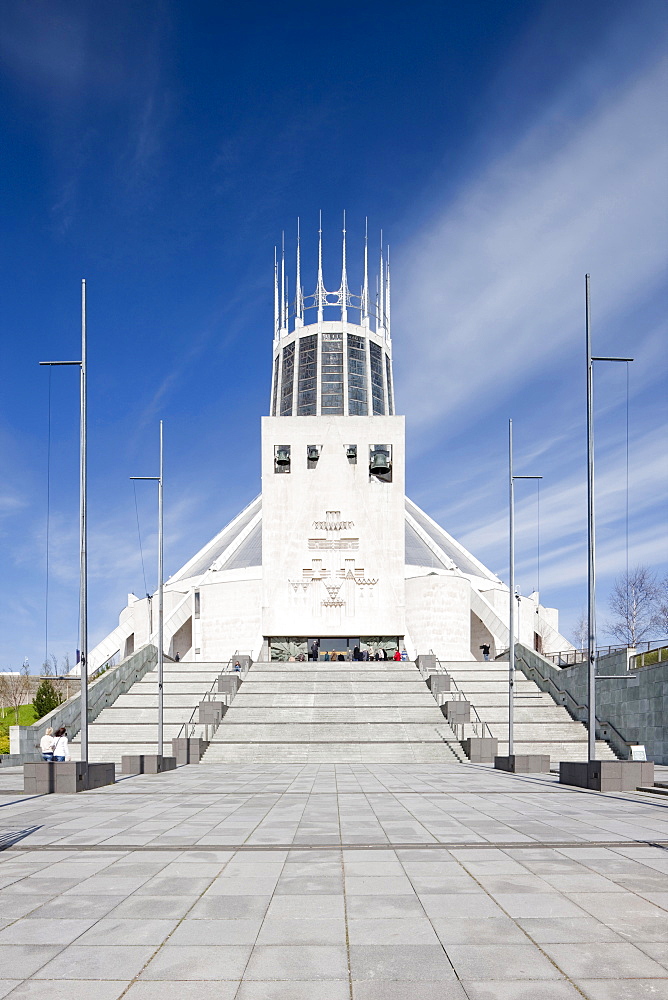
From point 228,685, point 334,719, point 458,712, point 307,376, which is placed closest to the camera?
point 458,712

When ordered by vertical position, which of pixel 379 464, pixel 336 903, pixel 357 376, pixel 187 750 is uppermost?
pixel 357 376

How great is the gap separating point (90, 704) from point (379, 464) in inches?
788

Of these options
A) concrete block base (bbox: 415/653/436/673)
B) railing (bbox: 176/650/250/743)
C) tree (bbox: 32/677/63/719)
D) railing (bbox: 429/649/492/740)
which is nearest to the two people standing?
railing (bbox: 176/650/250/743)

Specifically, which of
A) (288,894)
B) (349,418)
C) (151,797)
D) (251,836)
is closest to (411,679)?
(349,418)

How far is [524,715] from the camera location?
2844 cm

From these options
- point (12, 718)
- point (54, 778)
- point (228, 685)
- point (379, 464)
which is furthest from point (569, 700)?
point (12, 718)

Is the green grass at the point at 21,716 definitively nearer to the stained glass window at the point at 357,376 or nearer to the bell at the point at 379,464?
the bell at the point at 379,464

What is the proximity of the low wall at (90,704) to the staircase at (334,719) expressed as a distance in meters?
4.84

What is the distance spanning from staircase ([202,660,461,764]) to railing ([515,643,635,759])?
15.6ft

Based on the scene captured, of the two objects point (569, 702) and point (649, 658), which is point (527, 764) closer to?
point (649, 658)

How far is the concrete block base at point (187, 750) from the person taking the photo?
23531mm

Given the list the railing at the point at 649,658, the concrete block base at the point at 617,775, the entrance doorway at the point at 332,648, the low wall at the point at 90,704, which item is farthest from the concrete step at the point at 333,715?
the concrete block base at the point at 617,775

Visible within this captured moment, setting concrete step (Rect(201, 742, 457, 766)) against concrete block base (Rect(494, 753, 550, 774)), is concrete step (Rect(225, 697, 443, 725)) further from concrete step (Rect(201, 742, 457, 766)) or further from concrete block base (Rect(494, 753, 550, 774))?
concrete block base (Rect(494, 753, 550, 774))

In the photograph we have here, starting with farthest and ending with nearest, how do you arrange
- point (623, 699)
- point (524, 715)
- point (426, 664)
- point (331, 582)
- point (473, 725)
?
point (331, 582), point (426, 664), point (524, 715), point (473, 725), point (623, 699)
